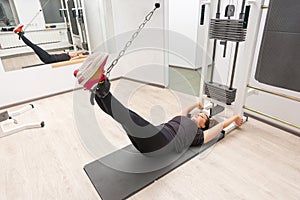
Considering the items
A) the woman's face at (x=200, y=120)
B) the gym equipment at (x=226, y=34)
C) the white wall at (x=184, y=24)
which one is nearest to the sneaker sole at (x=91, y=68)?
the woman's face at (x=200, y=120)

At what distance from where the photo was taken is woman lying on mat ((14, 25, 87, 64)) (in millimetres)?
2660

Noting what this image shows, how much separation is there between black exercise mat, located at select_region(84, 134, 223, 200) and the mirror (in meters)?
2.06

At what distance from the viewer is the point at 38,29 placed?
2783 millimetres

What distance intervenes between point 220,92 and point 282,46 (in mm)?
686

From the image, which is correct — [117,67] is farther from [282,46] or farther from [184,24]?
[282,46]

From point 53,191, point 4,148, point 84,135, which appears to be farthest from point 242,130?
point 4,148

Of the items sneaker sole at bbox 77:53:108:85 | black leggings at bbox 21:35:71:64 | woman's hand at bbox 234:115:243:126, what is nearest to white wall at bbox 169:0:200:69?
black leggings at bbox 21:35:71:64

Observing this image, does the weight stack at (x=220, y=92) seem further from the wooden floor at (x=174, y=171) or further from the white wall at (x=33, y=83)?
the white wall at (x=33, y=83)

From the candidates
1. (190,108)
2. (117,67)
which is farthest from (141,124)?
(117,67)

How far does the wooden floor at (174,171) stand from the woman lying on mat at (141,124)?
0.17 metres

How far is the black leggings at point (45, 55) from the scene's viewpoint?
109 inches

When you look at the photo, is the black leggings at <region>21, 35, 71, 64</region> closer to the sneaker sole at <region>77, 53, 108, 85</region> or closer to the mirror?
the mirror

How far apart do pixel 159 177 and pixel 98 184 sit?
1.46ft

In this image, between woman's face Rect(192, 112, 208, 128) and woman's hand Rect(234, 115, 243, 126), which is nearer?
woman's face Rect(192, 112, 208, 128)
